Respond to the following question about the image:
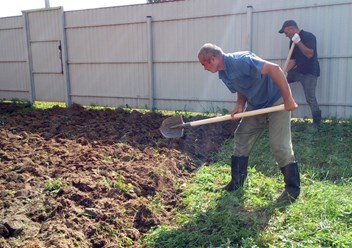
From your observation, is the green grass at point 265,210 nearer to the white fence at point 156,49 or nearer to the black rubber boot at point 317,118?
the black rubber boot at point 317,118

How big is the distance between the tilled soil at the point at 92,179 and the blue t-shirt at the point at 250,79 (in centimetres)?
129

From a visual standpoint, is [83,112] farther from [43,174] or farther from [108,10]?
[43,174]

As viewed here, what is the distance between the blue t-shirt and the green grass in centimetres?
94

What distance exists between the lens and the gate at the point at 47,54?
920 cm

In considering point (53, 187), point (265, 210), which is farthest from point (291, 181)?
point (53, 187)

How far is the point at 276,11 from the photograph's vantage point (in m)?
6.64

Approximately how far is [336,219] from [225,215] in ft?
3.05

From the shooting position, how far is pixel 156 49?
7.97 metres

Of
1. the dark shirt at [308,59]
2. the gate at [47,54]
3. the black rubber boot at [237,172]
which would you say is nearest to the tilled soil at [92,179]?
the black rubber boot at [237,172]

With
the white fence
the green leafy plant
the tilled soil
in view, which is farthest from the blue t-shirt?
the white fence

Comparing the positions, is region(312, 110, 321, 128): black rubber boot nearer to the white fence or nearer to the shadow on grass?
the white fence

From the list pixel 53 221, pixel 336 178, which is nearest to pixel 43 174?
pixel 53 221

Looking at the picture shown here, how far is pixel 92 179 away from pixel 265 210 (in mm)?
1729

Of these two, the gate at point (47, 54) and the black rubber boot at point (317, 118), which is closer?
the black rubber boot at point (317, 118)
